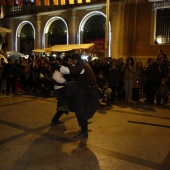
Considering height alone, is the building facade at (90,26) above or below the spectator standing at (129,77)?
above

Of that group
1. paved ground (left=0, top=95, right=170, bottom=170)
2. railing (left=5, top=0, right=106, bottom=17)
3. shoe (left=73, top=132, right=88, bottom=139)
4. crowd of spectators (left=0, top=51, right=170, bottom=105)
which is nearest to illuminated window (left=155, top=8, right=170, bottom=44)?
railing (left=5, top=0, right=106, bottom=17)

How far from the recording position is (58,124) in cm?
656

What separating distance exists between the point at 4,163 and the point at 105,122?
3330mm

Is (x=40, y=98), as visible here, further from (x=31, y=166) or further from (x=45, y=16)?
(x=45, y=16)

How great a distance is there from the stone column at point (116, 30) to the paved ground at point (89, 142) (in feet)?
38.7

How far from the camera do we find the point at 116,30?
19.4m

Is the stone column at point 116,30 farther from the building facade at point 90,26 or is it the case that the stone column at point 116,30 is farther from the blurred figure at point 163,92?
the blurred figure at point 163,92

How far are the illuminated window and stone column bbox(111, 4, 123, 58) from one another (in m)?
2.87

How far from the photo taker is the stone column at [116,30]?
1928 centimetres

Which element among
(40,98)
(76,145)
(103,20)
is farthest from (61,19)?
(76,145)

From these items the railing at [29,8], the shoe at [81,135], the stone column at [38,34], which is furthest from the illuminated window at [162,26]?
the shoe at [81,135]

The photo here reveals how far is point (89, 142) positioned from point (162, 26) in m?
15.1

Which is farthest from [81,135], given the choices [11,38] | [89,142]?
[11,38]

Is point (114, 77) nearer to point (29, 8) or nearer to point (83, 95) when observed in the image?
point (83, 95)
